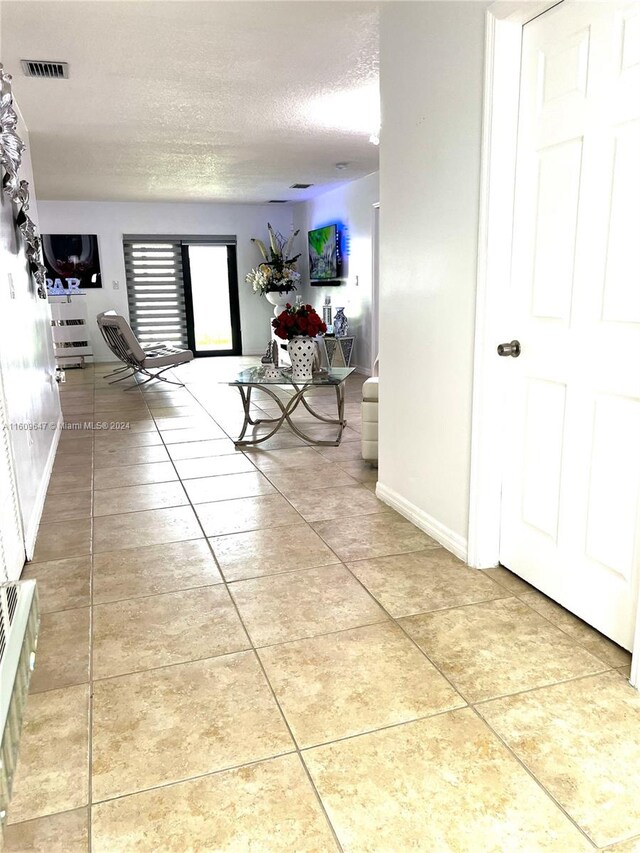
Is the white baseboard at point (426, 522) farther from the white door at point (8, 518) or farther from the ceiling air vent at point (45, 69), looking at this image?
the ceiling air vent at point (45, 69)

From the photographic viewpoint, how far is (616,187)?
1780 mm

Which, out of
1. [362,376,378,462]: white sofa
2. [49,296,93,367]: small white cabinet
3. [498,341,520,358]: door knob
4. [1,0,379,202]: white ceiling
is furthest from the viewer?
[49,296,93,367]: small white cabinet

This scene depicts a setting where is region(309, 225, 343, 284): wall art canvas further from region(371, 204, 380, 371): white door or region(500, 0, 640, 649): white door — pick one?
region(500, 0, 640, 649): white door

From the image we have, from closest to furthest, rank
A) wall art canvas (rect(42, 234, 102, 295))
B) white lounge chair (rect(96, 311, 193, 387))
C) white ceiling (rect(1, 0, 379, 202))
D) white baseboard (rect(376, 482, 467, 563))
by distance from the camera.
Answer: white baseboard (rect(376, 482, 467, 563)), white ceiling (rect(1, 0, 379, 202)), white lounge chair (rect(96, 311, 193, 387)), wall art canvas (rect(42, 234, 102, 295))

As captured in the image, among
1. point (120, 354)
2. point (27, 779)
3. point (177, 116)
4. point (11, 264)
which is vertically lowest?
point (27, 779)

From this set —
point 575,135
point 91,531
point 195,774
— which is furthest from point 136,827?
point 575,135

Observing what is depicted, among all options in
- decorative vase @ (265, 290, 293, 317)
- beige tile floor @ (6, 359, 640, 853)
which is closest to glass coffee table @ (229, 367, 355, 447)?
beige tile floor @ (6, 359, 640, 853)

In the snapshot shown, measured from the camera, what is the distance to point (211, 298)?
32.9 ft

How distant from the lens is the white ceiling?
2916 millimetres

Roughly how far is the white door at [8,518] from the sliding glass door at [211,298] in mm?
7537

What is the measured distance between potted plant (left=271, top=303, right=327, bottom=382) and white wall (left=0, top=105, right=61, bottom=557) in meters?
1.52

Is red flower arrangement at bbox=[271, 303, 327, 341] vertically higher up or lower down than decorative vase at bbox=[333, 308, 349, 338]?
higher up

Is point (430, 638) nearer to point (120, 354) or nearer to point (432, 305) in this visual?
point (432, 305)

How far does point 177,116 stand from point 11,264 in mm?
2000
